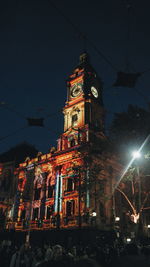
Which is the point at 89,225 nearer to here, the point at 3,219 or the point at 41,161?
the point at 41,161

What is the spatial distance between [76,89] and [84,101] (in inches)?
168

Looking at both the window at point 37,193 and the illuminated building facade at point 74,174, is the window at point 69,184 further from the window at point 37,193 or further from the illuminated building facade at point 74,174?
the window at point 37,193

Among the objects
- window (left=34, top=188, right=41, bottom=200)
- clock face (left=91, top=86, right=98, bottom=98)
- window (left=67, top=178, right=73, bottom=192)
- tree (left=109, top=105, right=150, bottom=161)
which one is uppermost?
clock face (left=91, top=86, right=98, bottom=98)

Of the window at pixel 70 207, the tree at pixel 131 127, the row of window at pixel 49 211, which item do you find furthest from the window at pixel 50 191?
the tree at pixel 131 127

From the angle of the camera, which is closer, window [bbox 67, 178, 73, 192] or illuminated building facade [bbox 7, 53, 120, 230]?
illuminated building facade [bbox 7, 53, 120, 230]

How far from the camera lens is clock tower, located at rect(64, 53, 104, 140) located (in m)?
38.3

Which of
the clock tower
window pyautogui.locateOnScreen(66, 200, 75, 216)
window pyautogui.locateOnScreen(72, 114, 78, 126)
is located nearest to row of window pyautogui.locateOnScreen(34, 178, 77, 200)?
window pyautogui.locateOnScreen(66, 200, 75, 216)

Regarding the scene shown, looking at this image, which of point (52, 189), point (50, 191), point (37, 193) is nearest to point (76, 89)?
point (52, 189)

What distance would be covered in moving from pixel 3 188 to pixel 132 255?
20.1m

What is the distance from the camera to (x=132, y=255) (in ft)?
47.6

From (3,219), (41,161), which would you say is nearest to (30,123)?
(41,161)

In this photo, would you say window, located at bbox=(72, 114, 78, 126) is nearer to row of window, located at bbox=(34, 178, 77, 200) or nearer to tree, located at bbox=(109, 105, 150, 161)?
row of window, located at bbox=(34, 178, 77, 200)

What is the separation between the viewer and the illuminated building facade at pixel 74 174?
2941cm

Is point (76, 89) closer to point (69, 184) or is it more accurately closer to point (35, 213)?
point (69, 184)
